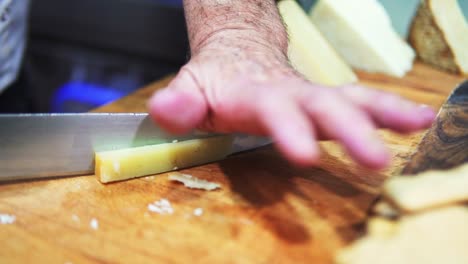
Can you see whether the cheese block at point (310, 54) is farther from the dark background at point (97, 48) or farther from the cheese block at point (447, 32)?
the dark background at point (97, 48)

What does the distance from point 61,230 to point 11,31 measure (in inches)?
29.0

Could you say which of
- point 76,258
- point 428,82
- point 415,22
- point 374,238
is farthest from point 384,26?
point 76,258

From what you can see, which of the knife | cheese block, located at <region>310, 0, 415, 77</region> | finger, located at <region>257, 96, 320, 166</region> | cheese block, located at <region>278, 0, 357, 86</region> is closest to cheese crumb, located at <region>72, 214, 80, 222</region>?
the knife

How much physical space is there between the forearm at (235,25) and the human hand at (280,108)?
0.19 feet

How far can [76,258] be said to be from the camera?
55 cm

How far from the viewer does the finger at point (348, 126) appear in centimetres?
43

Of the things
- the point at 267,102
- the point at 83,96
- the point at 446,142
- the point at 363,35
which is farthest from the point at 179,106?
the point at 83,96

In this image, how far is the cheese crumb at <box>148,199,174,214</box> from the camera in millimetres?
629

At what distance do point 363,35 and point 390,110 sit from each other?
806 millimetres

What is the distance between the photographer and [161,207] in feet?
2.09

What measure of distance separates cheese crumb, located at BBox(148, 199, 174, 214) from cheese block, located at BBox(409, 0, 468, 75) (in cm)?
95

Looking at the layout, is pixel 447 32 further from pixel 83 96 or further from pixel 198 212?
pixel 83 96

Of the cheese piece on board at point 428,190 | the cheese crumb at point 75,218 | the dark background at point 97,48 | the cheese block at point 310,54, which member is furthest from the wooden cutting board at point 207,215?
the dark background at point 97,48

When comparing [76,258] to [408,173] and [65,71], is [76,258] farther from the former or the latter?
[65,71]
